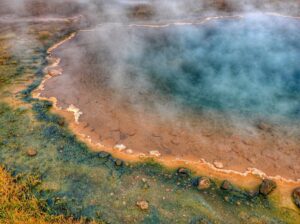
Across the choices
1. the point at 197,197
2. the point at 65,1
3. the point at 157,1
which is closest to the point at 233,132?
Answer: the point at 197,197

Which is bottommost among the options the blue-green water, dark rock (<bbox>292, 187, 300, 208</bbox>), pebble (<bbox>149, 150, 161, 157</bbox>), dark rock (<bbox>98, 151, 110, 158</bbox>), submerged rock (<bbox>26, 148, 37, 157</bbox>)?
dark rock (<bbox>292, 187, 300, 208</bbox>)

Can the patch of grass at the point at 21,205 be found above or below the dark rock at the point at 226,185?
above

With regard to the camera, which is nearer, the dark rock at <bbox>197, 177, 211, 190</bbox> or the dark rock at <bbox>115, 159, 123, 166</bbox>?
the dark rock at <bbox>197, 177, 211, 190</bbox>

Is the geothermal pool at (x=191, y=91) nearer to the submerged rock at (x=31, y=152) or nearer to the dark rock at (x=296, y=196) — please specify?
the dark rock at (x=296, y=196)

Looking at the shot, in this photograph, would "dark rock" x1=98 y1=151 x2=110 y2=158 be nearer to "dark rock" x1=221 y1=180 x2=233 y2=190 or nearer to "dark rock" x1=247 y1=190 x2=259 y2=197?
"dark rock" x1=221 y1=180 x2=233 y2=190

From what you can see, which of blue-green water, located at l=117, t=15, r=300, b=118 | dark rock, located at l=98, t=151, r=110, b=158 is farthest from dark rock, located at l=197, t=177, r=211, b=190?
blue-green water, located at l=117, t=15, r=300, b=118

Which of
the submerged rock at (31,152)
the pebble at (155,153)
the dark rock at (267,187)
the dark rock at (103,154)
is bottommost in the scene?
the dark rock at (267,187)

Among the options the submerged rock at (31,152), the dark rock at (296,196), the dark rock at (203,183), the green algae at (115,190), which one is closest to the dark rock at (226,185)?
the green algae at (115,190)
